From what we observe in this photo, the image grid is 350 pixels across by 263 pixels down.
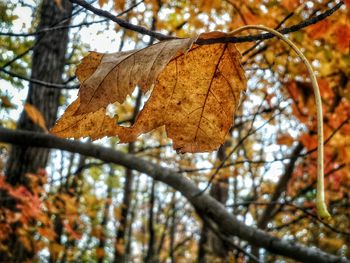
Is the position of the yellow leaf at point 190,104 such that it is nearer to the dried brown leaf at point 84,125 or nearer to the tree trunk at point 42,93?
the dried brown leaf at point 84,125

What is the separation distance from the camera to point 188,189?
2.26m

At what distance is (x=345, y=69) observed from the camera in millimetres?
2758

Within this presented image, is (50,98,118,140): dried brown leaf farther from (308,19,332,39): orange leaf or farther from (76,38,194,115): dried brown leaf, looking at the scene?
(308,19,332,39): orange leaf

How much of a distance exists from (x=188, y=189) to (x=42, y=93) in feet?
6.45

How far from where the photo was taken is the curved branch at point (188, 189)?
72.2 inches

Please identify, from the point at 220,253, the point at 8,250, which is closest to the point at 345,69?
the point at 8,250

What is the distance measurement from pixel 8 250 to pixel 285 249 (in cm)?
263

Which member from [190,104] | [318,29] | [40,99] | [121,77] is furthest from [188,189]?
[40,99]

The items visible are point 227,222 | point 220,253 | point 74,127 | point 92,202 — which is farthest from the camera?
point 92,202

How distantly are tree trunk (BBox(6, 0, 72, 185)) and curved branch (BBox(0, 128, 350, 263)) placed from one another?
36.4 inches

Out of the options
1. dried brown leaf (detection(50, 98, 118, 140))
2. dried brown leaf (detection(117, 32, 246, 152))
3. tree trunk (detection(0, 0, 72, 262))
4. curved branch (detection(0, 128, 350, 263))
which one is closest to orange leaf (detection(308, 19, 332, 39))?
curved branch (detection(0, 128, 350, 263))

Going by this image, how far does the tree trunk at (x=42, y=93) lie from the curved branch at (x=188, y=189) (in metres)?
0.93

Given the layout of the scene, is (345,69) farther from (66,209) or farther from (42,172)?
(66,209)

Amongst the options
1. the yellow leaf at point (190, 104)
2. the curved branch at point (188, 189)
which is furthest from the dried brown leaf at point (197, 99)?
the curved branch at point (188, 189)
